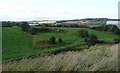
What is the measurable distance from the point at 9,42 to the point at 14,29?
906 centimetres

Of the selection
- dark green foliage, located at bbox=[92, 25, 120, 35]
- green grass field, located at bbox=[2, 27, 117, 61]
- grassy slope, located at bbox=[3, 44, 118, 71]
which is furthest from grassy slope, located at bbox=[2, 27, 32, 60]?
grassy slope, located at bbox=[3, 44, 118, 71]

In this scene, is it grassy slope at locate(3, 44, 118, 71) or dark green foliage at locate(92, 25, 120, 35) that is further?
dark green foliage at locate(92, 25, 120, 35)

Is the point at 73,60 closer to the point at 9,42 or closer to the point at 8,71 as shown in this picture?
the point at 8,71

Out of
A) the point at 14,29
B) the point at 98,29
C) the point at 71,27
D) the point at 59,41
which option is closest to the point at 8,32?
the point at 14,29

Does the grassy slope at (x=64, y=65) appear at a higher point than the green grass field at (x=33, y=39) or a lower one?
higher

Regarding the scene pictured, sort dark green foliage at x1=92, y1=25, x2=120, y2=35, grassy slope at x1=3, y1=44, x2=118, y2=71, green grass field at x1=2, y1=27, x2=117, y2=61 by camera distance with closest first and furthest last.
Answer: grassy slope at x1=3, y1=44, x2=118, y2=71, green grass field at x1=2, y1=27, x2=117, y2=61, dark green foliage at x1=92, y1=25, x2=120, y2=35

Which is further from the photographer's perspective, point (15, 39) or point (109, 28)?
point (109, 28)

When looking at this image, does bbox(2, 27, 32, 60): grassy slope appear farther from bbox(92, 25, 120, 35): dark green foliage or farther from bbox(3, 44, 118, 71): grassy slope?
bbox(3, 44, 118, 71): grassy slope

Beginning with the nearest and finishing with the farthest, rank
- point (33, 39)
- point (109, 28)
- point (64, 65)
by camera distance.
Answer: point (64, 65), point (33, 39), point (109, 28)

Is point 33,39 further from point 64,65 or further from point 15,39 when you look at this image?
point 64,65

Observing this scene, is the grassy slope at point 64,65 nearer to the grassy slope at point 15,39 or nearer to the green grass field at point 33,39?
the green grass field at point 33,39

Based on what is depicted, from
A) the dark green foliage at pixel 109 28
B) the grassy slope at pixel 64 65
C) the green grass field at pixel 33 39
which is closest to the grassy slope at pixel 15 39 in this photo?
the green grass field at pixel 33 39

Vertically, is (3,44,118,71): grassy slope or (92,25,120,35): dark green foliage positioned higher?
(3,44,118,71): grassy slope

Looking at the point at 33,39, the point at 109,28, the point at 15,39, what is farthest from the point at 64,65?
the point at 109,28
